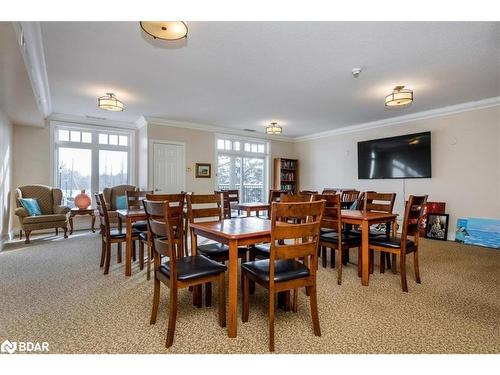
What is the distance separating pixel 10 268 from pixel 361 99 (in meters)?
5.93

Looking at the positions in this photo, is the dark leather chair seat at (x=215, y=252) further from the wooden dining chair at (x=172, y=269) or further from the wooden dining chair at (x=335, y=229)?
the wooden dining chair at (x=335, y=229)

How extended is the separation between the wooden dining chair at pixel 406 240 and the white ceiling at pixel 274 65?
1777 millimetres

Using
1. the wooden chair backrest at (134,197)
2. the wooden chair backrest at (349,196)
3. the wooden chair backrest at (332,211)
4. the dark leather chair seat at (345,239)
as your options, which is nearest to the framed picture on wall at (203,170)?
the wooden chair backrest at (134,197)

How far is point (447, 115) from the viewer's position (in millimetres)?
5449

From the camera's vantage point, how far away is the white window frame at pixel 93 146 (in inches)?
238

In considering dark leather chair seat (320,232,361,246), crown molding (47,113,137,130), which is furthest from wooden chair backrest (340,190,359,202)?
crown molding (47,113,137,130)

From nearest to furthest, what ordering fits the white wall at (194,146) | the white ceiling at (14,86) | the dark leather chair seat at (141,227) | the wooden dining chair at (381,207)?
the white ceiling at (14,86) → the wooden dining chair at (381,207) → the dark leather chair seat at (141,227) → the white wall at (194,146)

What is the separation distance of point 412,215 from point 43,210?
653 cm

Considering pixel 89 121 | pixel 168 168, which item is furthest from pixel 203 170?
pixel 89 121

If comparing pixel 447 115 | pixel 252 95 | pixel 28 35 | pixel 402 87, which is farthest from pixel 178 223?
pixel 447 115

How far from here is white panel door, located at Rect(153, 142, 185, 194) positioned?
21.1 feet

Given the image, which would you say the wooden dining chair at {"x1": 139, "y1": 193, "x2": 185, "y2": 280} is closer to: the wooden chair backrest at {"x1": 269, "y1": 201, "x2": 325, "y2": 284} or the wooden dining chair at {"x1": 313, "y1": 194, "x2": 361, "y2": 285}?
the wooden chair backrest at {"x1": 269, "y1": 201, "x2": 325, "y2": 284}

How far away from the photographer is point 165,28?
7.58 feet

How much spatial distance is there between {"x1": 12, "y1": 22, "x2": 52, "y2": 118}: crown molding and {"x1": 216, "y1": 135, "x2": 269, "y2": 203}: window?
159 inches
